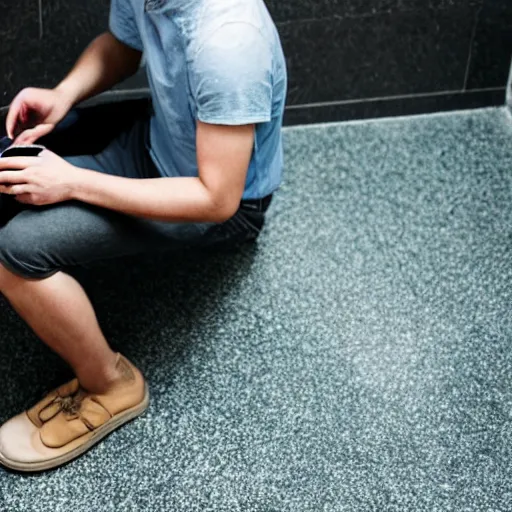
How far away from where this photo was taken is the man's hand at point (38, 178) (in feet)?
3.65

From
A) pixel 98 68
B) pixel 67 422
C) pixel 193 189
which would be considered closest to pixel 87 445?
pixel 67 422

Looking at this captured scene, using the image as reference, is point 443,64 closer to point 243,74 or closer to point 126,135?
point 126,135

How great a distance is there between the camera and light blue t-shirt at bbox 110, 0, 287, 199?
1.02 metres

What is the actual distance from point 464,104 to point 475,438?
32.6 inches

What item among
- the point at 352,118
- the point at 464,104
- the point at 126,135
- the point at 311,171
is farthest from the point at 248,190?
the point at 464,104

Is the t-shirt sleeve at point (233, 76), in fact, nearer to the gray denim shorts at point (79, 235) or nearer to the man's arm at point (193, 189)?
the man's arm at point (193, 189)

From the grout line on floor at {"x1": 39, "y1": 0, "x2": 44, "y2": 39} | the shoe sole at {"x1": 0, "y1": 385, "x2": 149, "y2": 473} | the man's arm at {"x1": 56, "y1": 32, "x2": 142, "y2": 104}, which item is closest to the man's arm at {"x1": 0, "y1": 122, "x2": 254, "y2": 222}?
the man's arm at {"x1": 56, "y1": 32, "x2": 142, "y2": 104}

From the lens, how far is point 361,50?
1.76m

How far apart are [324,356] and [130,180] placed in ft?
1.49

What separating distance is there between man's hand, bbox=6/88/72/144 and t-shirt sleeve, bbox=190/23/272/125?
323 millimetres

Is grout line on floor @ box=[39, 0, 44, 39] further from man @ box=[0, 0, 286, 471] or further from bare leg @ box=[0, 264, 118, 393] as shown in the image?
bare leg @ box=[0, 264, 118, 393]

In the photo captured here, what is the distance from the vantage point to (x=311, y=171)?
5.68ft

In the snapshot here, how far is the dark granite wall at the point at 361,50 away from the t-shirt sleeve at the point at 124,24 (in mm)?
306

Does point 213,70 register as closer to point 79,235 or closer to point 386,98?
point 79,235
